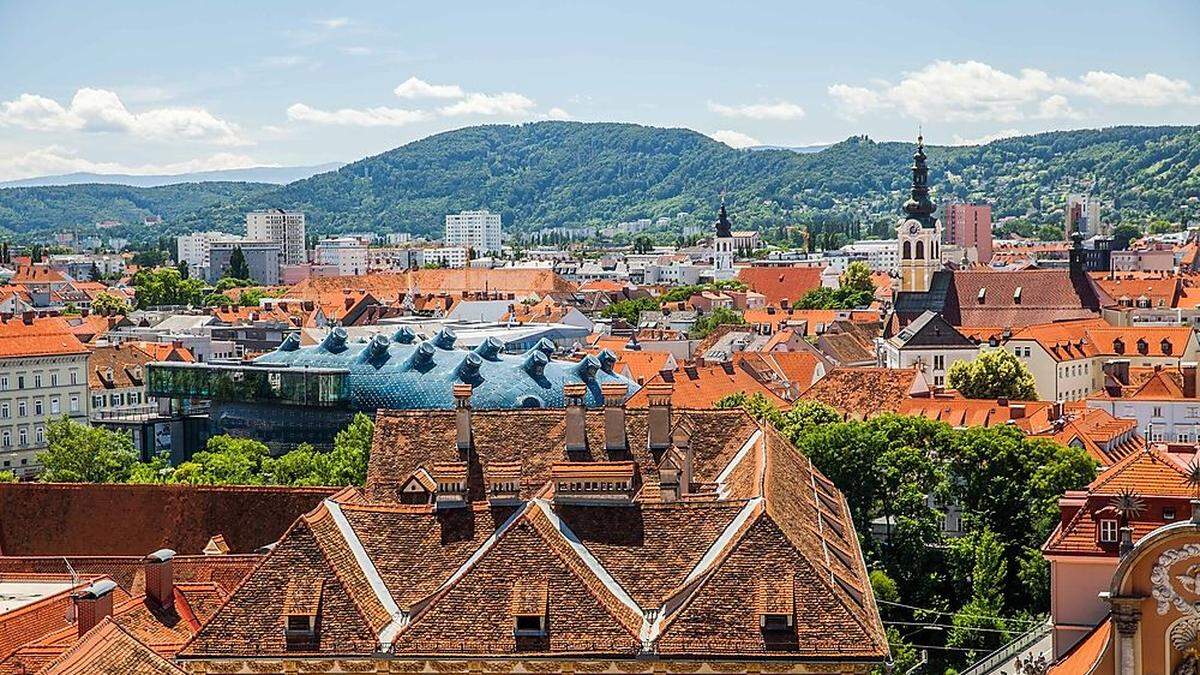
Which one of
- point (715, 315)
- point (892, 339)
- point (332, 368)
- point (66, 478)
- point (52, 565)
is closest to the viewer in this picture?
point (52, 565)

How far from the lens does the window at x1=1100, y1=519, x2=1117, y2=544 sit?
127ft

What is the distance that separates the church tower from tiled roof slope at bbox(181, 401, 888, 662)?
132120mm

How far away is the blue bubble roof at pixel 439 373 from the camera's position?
89125 mm

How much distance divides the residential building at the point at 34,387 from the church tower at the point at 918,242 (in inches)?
3143

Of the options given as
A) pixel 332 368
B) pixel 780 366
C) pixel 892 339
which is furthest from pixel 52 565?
pixel 892 339

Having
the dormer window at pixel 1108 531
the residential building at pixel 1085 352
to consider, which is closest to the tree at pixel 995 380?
the residential building at pixel 1085 352

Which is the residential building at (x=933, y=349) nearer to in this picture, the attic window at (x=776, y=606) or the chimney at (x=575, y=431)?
the chimney at (x=575, y=431)

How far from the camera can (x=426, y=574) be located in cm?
3192

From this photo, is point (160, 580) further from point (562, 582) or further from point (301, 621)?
point (562, 582)

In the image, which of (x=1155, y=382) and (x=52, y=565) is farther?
(x=1155, y=382)

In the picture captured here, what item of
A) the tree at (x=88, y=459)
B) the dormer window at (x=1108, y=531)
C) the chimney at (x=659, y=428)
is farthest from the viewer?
the tree at (x=88, y=459)

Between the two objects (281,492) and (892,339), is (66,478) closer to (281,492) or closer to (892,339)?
(281,492)

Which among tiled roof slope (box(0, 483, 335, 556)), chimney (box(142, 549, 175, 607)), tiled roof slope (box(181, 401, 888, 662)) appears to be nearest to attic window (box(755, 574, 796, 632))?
tiled roof slope (box(181, 401, 888, 662))

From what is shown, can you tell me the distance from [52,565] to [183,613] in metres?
9.06
